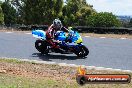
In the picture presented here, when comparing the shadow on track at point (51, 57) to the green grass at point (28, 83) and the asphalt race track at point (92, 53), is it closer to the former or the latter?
the asphalt race track at point (92, 53)

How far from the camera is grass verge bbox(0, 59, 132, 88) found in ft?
28.5

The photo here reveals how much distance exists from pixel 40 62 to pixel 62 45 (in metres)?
2.04

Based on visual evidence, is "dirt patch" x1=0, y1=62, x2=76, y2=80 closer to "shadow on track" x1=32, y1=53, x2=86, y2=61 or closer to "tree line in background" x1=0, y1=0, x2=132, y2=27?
"shadow on track" x1=32, y1=53, x2=86, y2=61

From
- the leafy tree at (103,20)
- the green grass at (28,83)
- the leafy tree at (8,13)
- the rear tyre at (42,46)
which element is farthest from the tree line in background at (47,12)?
the green grass at (28,83)

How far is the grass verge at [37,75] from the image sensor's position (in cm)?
870

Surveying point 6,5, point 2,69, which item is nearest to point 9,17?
point 6,5

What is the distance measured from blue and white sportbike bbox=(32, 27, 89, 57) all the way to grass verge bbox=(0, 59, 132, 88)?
84.4 inches

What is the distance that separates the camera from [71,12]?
72875 millimetres

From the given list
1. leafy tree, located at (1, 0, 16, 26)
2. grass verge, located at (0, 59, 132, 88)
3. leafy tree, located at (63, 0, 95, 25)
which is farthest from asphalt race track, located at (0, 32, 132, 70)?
leafy tree, located at (1, 0, 16, 26)

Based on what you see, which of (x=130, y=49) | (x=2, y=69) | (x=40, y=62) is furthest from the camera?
(x=130, y=49)

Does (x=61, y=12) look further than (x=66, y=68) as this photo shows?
Yes

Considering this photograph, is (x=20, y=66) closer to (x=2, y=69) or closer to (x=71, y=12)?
(x=2, y=69)

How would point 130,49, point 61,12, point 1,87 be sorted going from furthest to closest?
point 61,12, point 130,49, point 1,87

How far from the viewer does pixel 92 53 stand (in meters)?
15.8
